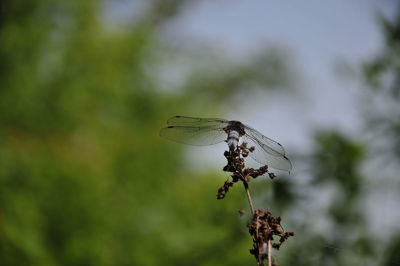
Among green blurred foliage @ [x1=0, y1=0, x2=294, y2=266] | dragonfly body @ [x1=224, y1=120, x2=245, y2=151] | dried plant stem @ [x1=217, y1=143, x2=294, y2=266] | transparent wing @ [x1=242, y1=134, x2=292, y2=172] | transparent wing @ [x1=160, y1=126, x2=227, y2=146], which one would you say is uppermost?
green blurred foliage @ [x1=0, y1=0, x2=294, y2=266]

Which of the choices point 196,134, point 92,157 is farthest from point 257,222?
point 92,157

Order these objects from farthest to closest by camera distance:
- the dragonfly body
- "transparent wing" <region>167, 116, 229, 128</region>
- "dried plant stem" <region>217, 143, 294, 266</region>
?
"transparent wing" <region>167, 116, 229, 128</region>
the dragonfly body
"dried plant stem" <region>217, 143, 294, 266</region>

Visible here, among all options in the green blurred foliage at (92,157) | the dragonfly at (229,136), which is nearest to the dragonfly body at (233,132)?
the dragonfly at (229,136)

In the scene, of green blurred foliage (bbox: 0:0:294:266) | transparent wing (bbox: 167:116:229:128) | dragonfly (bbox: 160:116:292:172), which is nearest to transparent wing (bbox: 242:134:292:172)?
dragonfly (bbox: 160:116:292:172)

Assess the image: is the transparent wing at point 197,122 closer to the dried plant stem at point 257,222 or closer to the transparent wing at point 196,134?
the transparent wing at point 196,134

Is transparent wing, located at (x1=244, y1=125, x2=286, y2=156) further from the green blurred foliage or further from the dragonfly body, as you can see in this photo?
the green blurred foliage

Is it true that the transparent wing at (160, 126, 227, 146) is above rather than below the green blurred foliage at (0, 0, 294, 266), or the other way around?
below
